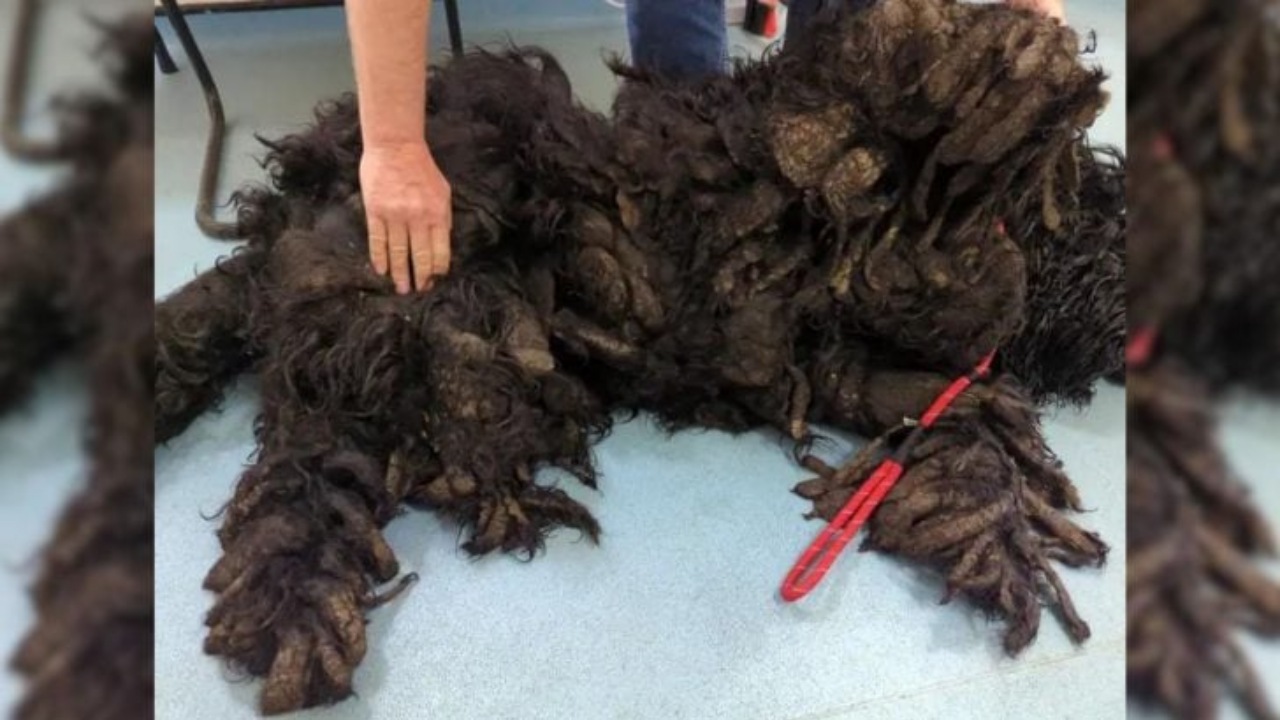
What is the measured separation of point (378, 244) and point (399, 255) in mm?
34

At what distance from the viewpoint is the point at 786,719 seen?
1.46 meters

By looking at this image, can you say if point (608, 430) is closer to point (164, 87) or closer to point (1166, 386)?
point (1166, 386)

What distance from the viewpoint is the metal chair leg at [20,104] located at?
29 cm

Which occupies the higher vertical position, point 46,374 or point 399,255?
point 46,374

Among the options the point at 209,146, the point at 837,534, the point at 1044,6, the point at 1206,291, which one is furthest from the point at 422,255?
the point at 1206,291

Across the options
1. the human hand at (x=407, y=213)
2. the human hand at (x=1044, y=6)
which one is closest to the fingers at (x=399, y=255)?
the human hand at (x=407, y=213)

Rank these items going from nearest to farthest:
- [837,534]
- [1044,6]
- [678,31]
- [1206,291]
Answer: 1. [1206,291]
2. [1044,6]
3. [837,534]
4. [678,31]

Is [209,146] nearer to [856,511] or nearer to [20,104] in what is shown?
[856,511]

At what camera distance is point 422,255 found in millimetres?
1593

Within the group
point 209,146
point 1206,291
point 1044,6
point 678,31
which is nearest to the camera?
point 1206,291

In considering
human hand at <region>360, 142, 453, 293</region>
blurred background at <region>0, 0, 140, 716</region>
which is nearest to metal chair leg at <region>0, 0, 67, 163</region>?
blurred background at <region>0, 0, 140, 716</region>

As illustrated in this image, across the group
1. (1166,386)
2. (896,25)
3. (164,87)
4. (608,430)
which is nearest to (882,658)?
(608,430)

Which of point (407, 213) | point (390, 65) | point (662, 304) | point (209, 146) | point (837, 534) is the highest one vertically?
point (390, 65)

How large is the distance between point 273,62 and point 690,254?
201 centimetres
